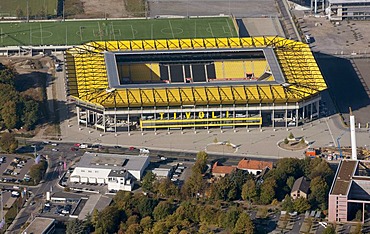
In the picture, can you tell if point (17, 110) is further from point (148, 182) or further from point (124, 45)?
point (148, 182)

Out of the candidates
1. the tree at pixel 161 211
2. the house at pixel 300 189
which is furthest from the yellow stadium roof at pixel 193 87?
the tree at pixel 161 211

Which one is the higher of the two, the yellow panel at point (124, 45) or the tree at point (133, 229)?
the yellow panel at point (124, 45)

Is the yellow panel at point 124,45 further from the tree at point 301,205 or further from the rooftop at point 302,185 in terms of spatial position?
the tree at point 301,205

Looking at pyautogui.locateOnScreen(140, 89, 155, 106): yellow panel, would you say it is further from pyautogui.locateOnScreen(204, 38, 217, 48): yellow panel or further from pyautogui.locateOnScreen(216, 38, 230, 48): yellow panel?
pyautogui.locateOnScreen(216, 38, 230, 48): yellow panel

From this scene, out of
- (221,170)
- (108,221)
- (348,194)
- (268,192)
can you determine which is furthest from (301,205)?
(108,221)

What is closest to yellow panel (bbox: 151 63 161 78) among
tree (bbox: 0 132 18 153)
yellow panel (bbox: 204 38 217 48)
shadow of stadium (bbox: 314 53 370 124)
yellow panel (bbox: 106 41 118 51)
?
yellow panel (bbox: 106 41 118 51)

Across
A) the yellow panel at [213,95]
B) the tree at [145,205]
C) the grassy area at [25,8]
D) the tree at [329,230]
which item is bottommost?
the tree at [329,230]
